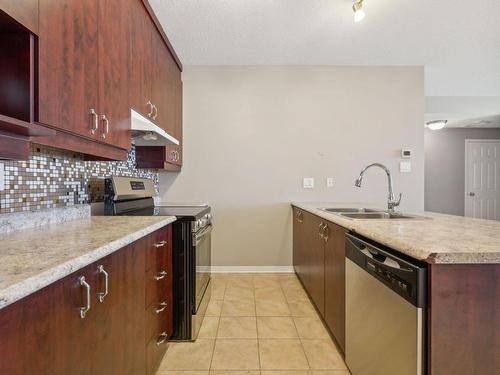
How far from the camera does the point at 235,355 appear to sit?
167cm

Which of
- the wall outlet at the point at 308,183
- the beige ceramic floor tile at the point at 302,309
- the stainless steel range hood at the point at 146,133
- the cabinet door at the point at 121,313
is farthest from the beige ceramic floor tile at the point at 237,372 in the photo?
the wall outlet at the point at 308,183

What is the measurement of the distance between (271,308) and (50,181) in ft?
5.98

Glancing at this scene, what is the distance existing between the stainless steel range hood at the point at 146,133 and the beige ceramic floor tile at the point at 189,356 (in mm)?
1432

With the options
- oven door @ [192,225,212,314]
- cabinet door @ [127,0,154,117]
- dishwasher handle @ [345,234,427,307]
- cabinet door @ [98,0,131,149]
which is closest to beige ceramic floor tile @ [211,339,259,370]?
oven door @ [192,225,212,314]

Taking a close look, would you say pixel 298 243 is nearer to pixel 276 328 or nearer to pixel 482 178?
pixel 276 328

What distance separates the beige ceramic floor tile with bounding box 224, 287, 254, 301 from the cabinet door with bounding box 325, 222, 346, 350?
84cm

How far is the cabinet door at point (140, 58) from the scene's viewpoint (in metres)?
1.77

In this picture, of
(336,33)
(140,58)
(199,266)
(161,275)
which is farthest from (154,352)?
(336,33)

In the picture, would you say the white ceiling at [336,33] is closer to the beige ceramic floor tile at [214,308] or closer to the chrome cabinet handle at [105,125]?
the chrome cabinet handle at [105,125]

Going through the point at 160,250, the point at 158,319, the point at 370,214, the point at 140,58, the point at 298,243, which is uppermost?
the point at 140,58

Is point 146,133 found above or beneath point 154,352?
above

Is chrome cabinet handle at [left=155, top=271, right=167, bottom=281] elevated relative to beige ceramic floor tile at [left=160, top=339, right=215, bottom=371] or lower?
elevated

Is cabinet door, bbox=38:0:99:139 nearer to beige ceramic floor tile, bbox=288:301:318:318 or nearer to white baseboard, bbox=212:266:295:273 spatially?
beige ceramic floor tile, bbox=288:301:318:318

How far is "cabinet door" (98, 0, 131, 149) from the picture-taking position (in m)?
1.40
